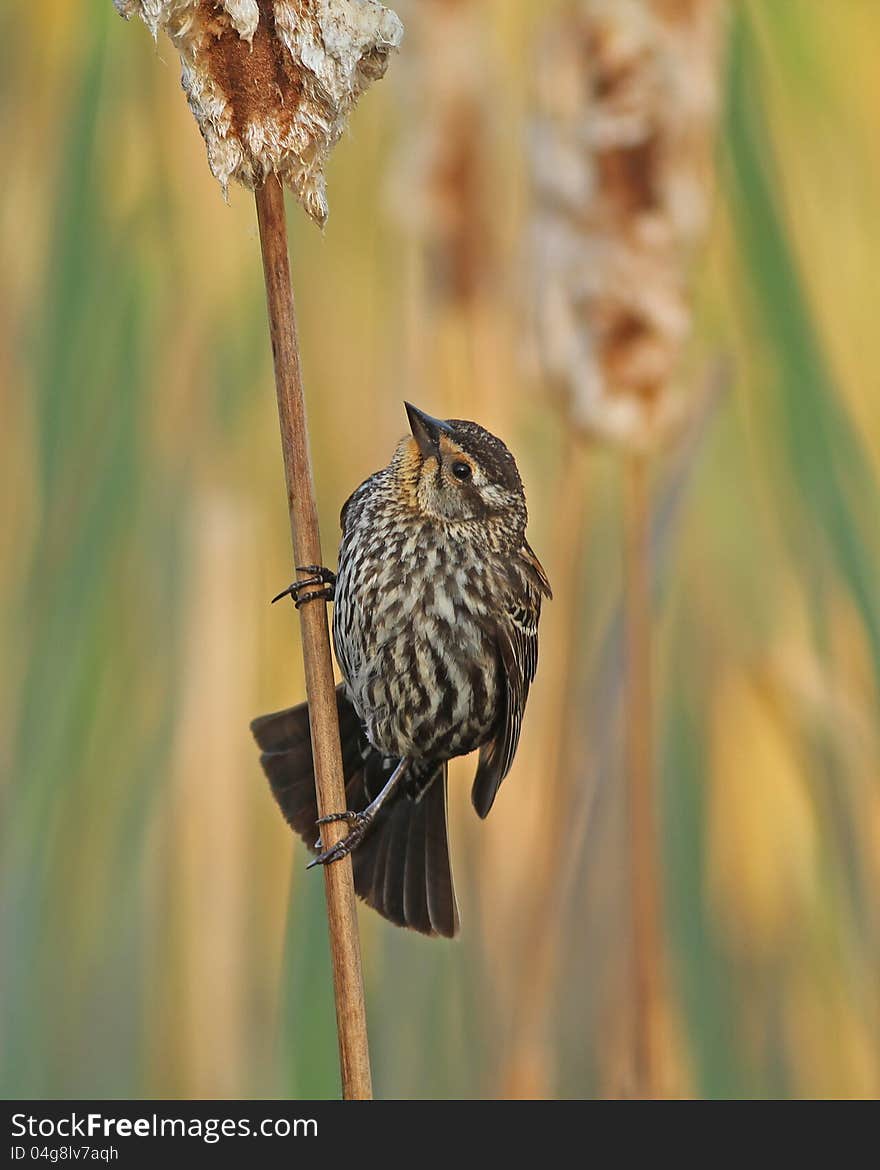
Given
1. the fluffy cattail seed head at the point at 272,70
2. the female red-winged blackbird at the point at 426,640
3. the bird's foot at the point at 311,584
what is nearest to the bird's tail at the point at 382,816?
the female red-winged blackbird at the point at 426,640

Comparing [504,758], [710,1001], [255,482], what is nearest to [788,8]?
[255,482]

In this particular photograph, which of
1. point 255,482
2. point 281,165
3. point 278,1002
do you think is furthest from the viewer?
point 255,482

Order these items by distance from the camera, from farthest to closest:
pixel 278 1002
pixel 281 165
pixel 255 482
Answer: pixel 255 482 → pixel 278 1002 → pixel 281 165

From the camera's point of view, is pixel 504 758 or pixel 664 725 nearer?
pixel 504 758

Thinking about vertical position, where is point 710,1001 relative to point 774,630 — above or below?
below

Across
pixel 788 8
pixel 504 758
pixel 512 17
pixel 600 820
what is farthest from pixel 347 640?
pixel 788 8

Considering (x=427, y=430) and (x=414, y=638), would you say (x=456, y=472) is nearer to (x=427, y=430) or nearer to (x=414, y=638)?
(x=427, y=430)

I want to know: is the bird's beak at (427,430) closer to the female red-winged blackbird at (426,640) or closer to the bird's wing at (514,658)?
the female red-winged blackbird at (426,640)
